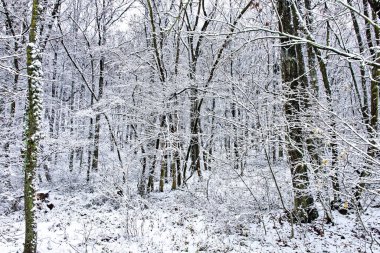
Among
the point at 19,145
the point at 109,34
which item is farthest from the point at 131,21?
the point at 19,145

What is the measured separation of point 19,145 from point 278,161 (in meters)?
10.6

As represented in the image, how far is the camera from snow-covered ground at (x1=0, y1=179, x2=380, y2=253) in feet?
21.9

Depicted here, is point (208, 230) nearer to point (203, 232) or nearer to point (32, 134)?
point (203, 232)

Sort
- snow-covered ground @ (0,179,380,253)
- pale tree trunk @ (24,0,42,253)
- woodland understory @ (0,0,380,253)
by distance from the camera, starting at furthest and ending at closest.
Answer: snow-covered ground @ (0,179,380,253) → pale tree trunk @ (24,0,42,253) → woodland understory @ (0,0,380,253)

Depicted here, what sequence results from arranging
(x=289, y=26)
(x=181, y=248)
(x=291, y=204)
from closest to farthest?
(x=181, y=248) → (x=289, y=26) → (x=291, y=204)

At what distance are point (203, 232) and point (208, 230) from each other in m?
0.26

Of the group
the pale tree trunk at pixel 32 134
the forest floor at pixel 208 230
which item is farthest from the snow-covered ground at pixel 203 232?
the pale tree trunk at pixel 32 134

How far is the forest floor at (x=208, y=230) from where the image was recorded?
6.70m

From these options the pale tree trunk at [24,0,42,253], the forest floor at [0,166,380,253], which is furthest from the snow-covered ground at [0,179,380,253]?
the pale tree trunk at [24,0,42,253]

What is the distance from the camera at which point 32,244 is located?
245 inches

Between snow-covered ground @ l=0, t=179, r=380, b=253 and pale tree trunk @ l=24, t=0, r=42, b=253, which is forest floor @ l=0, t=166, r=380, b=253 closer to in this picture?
snow-covered ground @ l=0, t=179, r=380, b=253

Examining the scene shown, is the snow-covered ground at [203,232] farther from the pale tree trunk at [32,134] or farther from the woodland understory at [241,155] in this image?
the pale tree trunk at [32,134]

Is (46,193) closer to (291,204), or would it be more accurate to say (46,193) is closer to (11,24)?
(11,24)

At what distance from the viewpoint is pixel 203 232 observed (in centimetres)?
773
